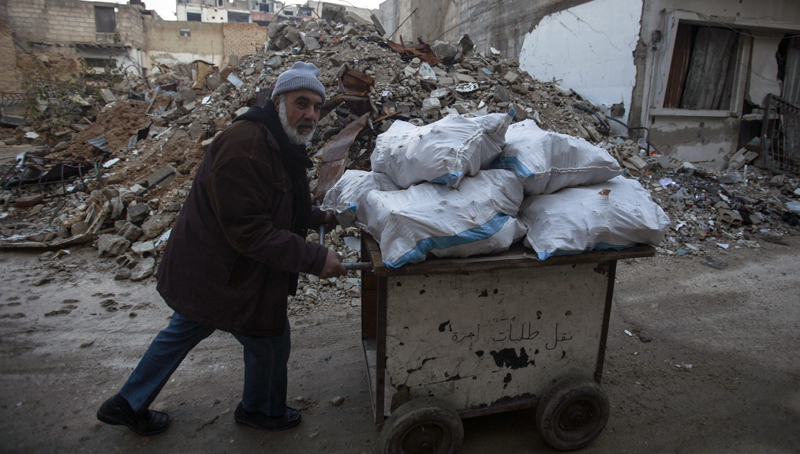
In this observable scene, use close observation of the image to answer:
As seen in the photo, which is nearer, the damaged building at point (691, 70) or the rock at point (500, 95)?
the rock at point (500, 95)

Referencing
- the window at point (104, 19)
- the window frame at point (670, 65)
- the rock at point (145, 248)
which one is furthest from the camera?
the window at point (104, 19)

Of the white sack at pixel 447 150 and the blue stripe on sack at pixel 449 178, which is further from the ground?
the white sack at pixel 447 150

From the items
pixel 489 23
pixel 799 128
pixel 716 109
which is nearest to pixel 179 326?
pixel 716 109

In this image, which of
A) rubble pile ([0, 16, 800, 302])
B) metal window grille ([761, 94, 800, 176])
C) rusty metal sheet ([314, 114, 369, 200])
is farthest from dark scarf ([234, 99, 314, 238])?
metal window grille ([761, 94, 800, 176])

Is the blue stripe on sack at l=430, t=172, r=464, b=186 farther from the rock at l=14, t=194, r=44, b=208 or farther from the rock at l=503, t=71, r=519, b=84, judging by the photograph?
the rock at l=14, t=194, r=44, b=208

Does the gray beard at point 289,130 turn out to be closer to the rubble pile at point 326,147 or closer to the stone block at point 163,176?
the rubble pile at point 326,147

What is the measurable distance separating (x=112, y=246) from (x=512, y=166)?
177 inches

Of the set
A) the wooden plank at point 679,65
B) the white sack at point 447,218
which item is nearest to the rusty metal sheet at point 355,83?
the white sack at point 447,218

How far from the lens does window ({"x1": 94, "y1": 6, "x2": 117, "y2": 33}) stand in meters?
20.8

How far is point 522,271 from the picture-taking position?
178cm

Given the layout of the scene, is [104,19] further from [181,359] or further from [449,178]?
[449,178]

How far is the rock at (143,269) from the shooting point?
4.15m

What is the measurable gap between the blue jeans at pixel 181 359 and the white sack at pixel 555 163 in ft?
4.58

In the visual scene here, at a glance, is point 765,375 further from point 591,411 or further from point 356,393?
point 356,393
